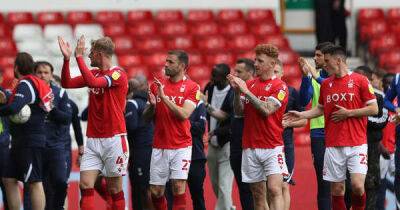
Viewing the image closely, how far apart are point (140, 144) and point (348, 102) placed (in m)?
3.00

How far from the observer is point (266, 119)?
41.0 ft

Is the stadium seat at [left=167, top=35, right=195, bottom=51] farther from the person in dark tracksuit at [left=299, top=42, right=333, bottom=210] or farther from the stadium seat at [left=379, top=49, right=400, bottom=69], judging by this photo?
the person in dark tracksuit at [left=299, top=42, right=333, bottom=210]

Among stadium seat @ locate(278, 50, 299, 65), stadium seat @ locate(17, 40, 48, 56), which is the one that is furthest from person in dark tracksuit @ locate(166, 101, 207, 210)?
stadium seat @ locate(278, 50, 299, 65)

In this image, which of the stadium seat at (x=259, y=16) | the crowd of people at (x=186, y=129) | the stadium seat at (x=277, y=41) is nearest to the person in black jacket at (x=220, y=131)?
the crowd of people at (x=186, y=129)

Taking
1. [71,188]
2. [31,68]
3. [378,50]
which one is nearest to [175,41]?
[378,50]

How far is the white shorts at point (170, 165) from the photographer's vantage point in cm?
1273

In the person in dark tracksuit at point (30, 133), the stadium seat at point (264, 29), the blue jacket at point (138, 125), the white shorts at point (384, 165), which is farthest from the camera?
the stadium seat at point (264, 29)

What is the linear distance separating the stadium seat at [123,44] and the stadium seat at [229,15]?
189 centimetres

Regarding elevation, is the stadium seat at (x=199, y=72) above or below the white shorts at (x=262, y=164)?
above

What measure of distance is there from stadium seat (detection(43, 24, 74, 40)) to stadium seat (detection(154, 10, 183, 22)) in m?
1.77

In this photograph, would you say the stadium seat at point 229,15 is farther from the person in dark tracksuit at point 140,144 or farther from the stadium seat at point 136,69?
the person in dark tracksuit at point 140,144

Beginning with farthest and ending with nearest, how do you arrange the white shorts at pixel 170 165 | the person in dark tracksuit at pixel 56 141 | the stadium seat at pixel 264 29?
the stadium seat at pixel 264 29 → the person in dark tracksuit at pixel 56 141 → the white shorts at pixel 170 165

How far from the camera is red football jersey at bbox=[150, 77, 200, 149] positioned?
12.7 m

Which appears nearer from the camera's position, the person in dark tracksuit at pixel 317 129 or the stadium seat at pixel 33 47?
the person in dark tracksuit at pixel 317 129
